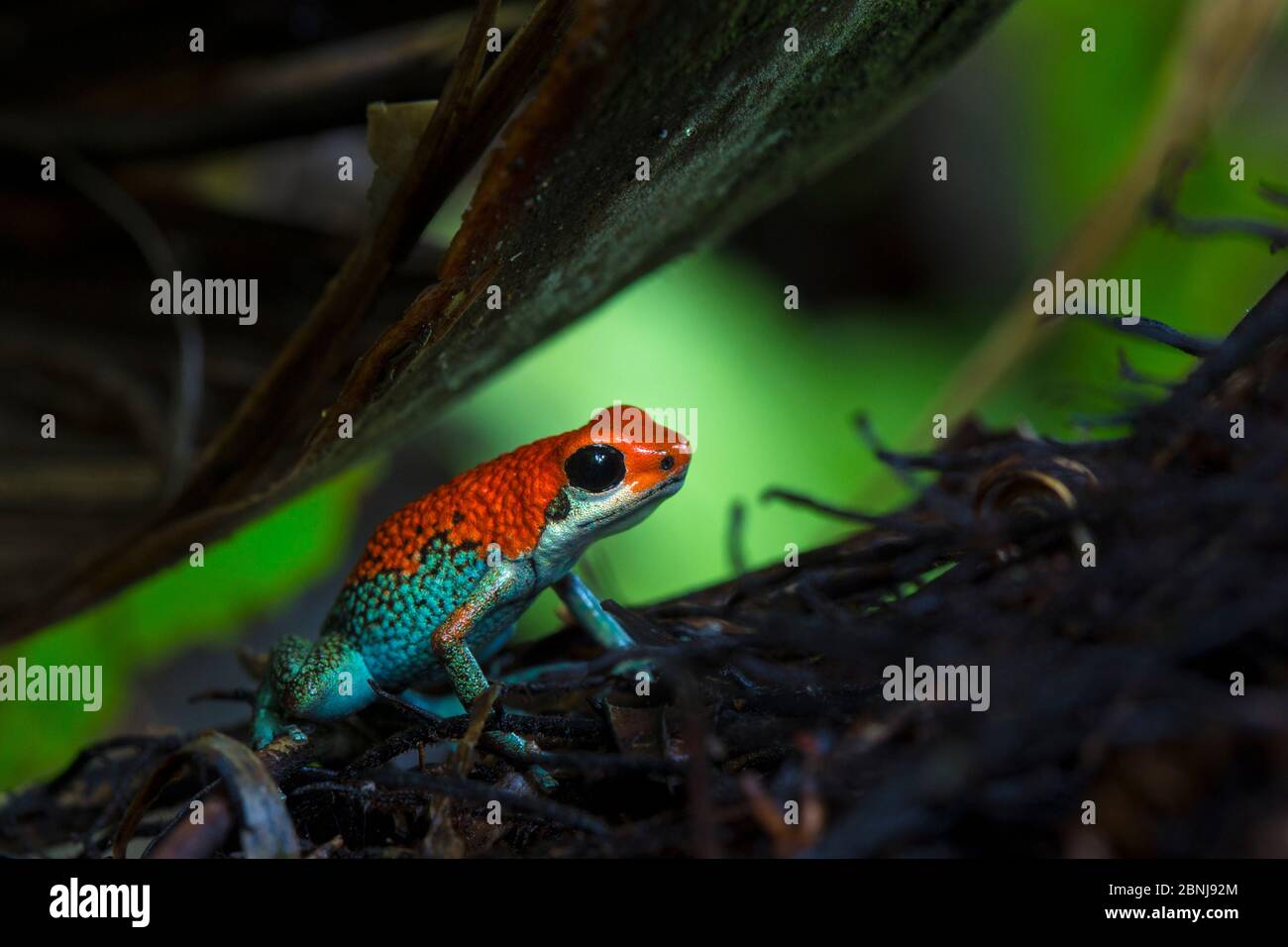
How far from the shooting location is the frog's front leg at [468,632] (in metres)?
2.25

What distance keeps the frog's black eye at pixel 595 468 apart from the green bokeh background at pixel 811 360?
1.17 meters

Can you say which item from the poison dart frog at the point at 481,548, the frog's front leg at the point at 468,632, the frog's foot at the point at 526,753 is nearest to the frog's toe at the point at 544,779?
the frog's foot at the point at 526,753

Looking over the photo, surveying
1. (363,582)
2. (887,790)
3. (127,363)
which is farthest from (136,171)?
(887,790)

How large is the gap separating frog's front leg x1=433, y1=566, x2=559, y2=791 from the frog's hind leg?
0.18 meters

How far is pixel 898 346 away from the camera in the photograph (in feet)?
15.8

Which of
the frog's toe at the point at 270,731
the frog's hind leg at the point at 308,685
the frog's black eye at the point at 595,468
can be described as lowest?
the frog's toe at the point at 270,731

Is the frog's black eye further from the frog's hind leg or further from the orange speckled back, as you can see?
the frog's hind leg

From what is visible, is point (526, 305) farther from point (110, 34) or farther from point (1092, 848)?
point (110, 34)

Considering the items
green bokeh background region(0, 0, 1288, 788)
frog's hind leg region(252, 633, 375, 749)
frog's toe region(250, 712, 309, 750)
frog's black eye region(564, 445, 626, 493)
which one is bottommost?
frog's toe region(250, 712, 309, 750)

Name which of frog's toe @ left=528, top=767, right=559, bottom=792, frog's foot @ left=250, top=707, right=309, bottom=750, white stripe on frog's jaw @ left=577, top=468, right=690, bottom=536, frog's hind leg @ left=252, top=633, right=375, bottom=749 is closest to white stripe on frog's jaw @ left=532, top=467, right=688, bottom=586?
white stripe on frog's jaw @ left=577, top=468, right=690, bottom=536

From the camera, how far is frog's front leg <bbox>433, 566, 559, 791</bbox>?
2.25 meters

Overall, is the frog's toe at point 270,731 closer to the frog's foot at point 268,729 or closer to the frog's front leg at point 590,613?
the frog's foot at point 268,729
